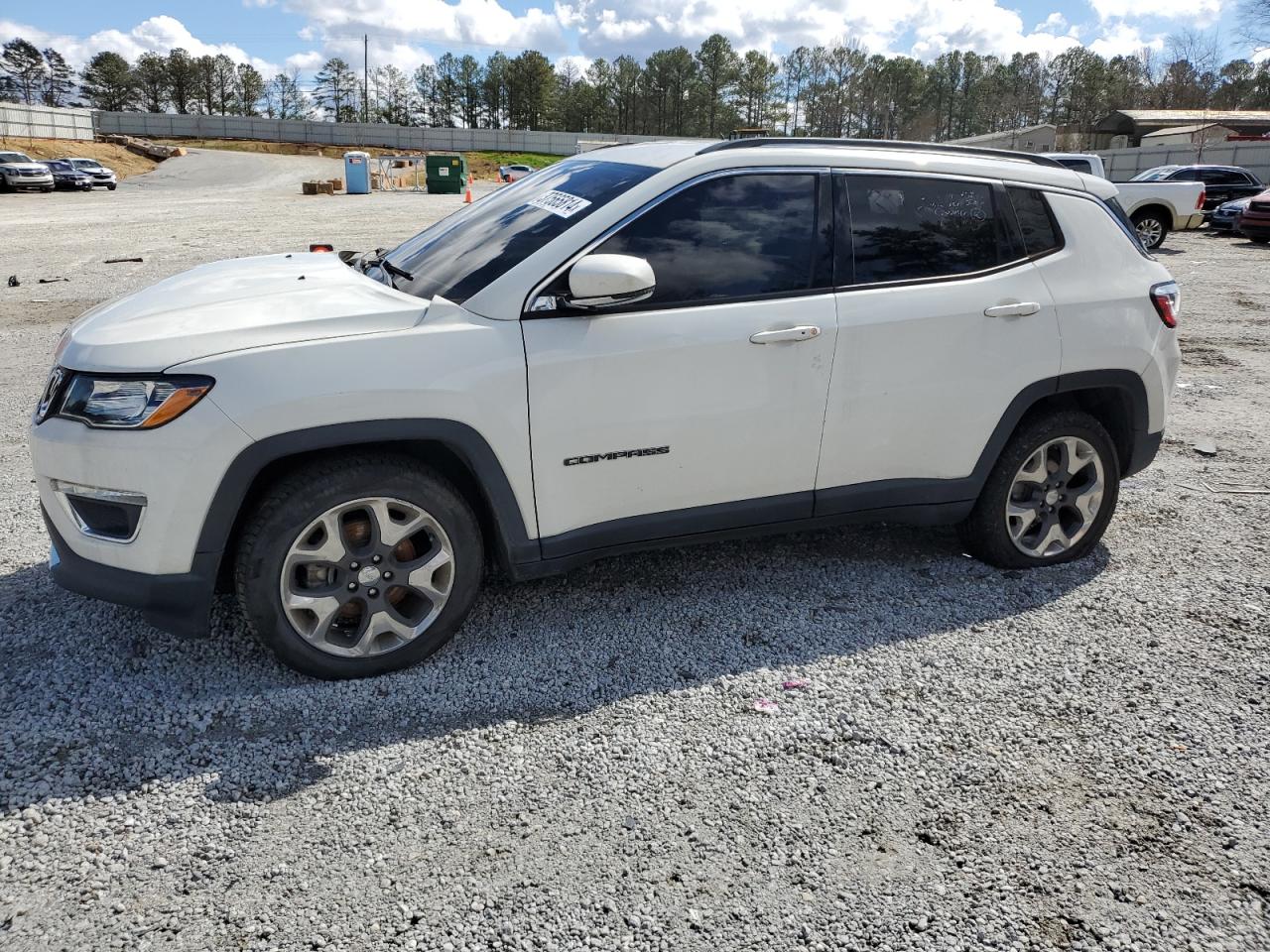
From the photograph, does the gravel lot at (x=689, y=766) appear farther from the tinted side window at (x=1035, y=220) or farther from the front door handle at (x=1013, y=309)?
the tinted side window at (x=1035, y=220)

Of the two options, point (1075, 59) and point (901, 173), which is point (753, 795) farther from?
point (1075, 59)

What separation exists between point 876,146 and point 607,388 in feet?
5.46

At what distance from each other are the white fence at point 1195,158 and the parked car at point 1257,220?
1704 cm

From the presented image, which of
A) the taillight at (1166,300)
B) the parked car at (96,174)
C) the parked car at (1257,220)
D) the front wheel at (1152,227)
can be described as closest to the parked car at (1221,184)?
the parked car at (1257,220)

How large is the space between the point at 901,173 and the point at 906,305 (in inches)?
22.1

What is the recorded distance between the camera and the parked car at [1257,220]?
68.6 feet

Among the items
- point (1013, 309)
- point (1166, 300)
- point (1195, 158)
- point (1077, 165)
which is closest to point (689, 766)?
point (1013, 309)

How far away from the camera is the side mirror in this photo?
3.26 meters

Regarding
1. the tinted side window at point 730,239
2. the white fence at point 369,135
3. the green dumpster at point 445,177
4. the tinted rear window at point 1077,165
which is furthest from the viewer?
the white fence at point 369,135

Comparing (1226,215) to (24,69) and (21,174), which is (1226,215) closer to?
(21,174)

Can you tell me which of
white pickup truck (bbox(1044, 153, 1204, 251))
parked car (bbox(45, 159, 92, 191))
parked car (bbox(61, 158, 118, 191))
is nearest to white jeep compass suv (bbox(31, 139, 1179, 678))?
white pickup truck (bbox(1044, 153, 1204, 251))

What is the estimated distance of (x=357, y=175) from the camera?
4097 cm

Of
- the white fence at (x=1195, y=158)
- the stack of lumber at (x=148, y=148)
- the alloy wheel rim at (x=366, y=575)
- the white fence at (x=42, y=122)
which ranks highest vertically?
the white fence at (x=42, y=122)

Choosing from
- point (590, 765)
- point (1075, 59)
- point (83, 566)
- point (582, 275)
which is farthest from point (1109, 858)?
point (1075, 59)
